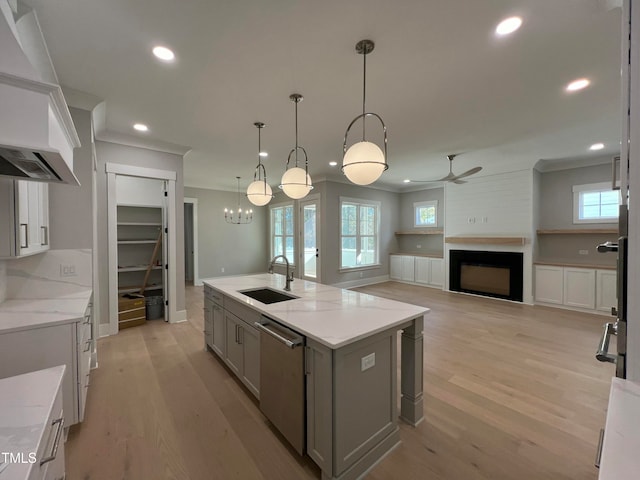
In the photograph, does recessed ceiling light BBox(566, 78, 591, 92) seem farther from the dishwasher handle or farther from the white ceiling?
the dishwasher handle

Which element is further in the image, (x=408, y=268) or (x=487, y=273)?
(x=408, y=268)

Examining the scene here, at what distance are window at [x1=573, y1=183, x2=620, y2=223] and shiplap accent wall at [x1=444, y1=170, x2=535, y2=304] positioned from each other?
0.82 metres

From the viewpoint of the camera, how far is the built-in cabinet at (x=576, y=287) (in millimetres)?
4457

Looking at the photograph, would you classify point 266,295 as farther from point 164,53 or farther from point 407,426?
point 164,53

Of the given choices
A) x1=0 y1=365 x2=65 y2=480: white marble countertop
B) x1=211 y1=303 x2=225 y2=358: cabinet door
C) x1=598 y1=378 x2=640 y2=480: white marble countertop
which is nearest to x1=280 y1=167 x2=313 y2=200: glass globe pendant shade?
x1=211 y1=303 x2=225 y2=358: cabinet door

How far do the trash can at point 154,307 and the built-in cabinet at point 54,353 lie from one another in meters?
2.61

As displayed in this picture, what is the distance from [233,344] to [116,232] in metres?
2.59

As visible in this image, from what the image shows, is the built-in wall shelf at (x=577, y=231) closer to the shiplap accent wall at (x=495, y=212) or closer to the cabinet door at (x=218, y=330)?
the shiplap accent wall at (x=495, y=212)

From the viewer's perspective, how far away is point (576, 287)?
477 cm

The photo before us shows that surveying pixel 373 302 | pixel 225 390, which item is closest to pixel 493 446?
pixel 373 302

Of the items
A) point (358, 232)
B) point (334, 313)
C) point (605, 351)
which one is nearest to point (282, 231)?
point (358, 232)

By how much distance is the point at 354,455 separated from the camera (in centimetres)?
154

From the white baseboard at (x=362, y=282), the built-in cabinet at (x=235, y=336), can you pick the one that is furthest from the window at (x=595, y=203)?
the built-in cabinet at (x=235, y=336)

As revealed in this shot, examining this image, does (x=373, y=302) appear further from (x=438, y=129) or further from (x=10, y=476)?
(x=438, y=129)
